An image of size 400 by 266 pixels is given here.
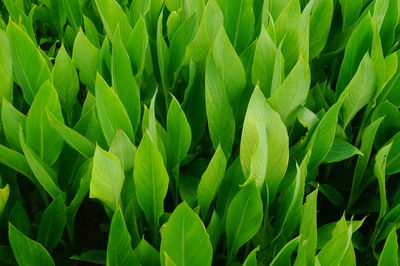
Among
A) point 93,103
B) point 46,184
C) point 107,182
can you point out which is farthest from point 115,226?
point 93,103

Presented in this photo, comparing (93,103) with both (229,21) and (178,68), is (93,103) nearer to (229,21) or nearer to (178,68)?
(178,68)

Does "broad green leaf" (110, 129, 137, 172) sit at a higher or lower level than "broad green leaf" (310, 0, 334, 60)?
lower

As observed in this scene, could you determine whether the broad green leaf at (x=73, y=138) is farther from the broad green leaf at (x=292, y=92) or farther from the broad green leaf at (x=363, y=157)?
the broad green leaf at (x=363, y=157)

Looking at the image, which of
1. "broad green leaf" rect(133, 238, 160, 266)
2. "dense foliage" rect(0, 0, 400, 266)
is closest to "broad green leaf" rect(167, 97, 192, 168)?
"dense foliage" rect(0, 0, 400, 266)

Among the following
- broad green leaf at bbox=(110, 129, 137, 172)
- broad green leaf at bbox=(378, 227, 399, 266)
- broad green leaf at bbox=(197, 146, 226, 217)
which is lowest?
broad green leaf at bbox=(378, 227, 399, 266)

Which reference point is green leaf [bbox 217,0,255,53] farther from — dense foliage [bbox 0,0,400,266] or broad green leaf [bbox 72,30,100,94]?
broad green leaf [bbox 72,30,100,94]

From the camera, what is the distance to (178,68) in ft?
3.84

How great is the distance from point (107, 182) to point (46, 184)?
0.18 m

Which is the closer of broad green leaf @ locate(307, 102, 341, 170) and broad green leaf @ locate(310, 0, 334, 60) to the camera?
broad green leaf @ locate(307, 102, 341, 170)

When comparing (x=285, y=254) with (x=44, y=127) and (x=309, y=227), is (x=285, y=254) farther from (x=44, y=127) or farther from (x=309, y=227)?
(x=44, y=127)

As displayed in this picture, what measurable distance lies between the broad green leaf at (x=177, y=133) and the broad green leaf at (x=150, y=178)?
0.12 metres

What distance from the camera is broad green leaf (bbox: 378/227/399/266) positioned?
0.78m

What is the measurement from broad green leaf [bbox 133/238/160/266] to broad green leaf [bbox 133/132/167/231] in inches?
3.2

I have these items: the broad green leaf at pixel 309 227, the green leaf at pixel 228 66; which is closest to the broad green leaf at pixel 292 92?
the green leaf at pixel 228 66
